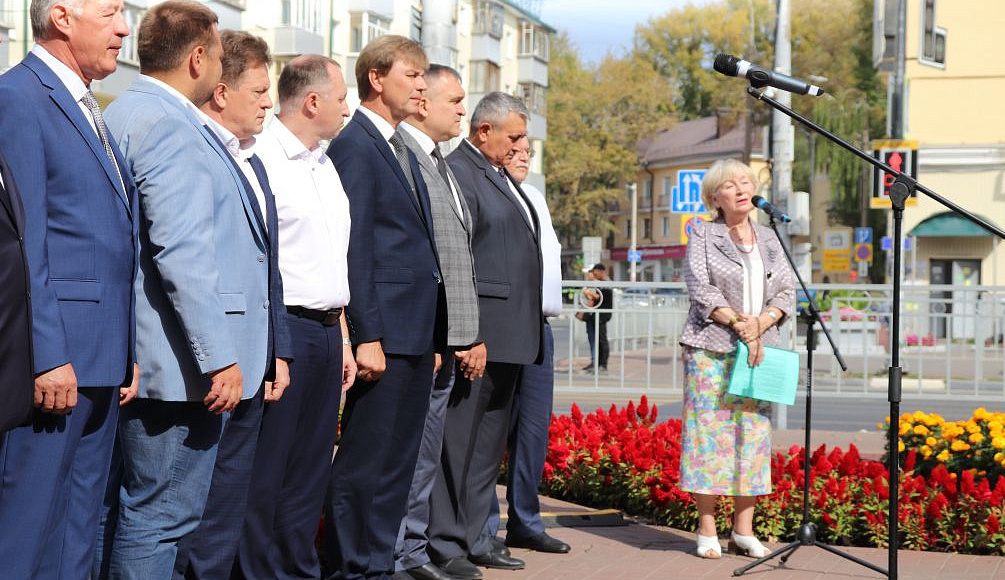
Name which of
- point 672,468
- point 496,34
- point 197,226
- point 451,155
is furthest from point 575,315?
point 496,34

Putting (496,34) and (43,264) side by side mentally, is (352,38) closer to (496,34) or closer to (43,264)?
(496,34)

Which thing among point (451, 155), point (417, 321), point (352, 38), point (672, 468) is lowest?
point (672, 468)

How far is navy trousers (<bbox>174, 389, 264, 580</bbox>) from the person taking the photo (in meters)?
4.57

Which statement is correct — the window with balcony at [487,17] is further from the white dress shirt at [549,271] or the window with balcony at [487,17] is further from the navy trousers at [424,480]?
the navy trousers at [424,480]

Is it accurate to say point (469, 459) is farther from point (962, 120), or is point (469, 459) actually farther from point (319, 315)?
point (962, 120)

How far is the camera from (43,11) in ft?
13.1

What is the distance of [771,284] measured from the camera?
286 inches

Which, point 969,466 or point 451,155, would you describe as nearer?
point 451,155

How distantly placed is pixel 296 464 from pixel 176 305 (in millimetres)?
1185

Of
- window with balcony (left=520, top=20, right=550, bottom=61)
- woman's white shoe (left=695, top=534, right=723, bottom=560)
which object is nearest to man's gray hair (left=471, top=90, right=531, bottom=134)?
woman's white shoe (left=695, top=534, right=723, bottom=560)

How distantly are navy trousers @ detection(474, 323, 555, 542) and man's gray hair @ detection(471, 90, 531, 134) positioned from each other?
1.10 meters

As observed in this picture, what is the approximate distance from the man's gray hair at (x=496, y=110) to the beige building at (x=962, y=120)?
3729 cm

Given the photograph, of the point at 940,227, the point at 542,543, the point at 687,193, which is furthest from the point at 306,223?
the point at 940,227

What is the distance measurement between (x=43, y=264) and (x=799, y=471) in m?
5.32
